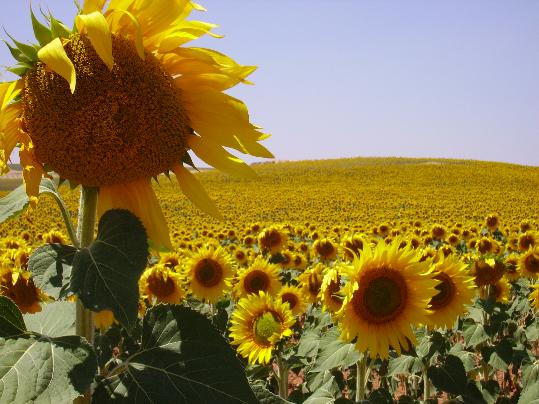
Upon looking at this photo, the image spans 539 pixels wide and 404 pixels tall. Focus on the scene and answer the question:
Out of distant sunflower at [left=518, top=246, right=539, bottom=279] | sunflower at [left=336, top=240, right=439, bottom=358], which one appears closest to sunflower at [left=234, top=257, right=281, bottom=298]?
sunflower at [left=336, top=240, right=439, bottom=358]

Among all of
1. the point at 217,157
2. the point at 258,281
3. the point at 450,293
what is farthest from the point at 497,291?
the point at 217,157

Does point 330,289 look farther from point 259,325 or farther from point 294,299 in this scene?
point 294,299

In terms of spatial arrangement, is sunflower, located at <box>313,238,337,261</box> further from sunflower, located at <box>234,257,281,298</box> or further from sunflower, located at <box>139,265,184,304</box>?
sunflower, located at <box>139,265,184,304</box>

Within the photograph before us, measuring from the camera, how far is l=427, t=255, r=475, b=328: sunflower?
313 cm

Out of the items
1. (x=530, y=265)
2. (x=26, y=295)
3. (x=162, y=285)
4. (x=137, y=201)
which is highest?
(x=137, y=201)

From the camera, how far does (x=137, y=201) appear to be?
1248mm

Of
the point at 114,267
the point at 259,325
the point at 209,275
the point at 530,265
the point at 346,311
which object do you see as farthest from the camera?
the point at 530,265

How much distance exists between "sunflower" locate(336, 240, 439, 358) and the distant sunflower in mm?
4734

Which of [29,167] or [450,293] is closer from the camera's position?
[29,167]

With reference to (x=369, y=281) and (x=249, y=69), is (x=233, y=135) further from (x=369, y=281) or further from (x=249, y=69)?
(x=369, y=281)

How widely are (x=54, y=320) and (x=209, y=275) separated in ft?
12.3

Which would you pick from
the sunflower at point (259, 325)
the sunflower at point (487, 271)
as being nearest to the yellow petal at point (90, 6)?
the sunflower at point (259, 325)

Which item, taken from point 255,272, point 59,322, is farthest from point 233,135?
point 255,272

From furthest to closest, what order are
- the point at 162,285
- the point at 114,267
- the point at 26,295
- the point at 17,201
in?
1. the point at 162,285
2. the point at 26,295
3. the point at 17,201
4. the point at 114,267
